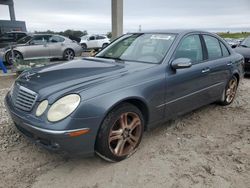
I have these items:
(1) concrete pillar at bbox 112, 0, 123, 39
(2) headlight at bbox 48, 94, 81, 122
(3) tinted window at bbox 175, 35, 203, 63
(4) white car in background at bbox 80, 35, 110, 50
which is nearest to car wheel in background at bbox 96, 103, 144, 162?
(2) headlight at bbox 48, 94, 81, 122

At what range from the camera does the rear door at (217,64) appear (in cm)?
412

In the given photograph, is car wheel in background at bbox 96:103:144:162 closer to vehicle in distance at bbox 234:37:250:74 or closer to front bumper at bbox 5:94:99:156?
front bumper at bbox 5:94:99:156

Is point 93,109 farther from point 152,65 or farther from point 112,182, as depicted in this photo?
point 152,65

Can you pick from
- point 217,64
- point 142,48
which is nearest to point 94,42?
point 217,64

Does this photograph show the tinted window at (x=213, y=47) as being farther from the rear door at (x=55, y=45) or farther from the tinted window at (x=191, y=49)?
the rear door at (x=55, y=45)

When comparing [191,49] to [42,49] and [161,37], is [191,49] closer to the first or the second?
[161,37]

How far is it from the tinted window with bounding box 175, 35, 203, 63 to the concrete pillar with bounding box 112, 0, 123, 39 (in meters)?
6.98

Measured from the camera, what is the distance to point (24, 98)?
2684 millimetres

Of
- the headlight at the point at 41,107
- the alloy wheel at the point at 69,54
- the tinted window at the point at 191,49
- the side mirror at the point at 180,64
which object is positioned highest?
the tinted window at the point at 191,49

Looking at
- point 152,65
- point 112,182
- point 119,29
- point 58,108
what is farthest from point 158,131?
point 119,29

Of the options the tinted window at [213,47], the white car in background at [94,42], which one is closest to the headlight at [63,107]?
the tinted window at [213,47]

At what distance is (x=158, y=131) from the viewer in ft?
12.4

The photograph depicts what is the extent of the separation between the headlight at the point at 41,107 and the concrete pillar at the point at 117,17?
863cm

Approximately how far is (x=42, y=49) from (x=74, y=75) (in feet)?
29.3
